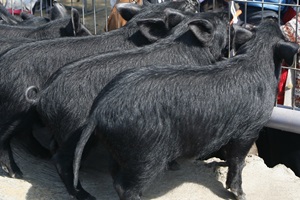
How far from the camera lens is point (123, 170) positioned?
3971mm

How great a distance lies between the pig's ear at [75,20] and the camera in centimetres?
534

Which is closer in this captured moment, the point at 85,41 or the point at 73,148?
the point at 73,148

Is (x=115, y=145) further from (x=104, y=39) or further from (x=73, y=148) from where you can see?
(x=104, y=39)

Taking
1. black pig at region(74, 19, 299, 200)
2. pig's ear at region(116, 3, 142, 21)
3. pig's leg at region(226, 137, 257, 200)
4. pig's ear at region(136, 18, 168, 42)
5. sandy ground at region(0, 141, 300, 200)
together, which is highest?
pig's ear at region(116, 3, 142, 21)

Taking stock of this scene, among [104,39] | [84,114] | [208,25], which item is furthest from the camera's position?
[104,39]

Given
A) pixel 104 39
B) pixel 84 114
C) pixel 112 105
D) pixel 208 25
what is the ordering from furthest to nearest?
1. pixel 104 39
2. pixel 208 25
3. pixel 84 114
4. pixel 112 105

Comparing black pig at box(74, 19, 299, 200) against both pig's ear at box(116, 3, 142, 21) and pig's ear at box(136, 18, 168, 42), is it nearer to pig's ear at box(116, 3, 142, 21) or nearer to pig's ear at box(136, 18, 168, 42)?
pig's ear at box(136, 18, 168, 42)

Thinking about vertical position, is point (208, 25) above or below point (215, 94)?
above

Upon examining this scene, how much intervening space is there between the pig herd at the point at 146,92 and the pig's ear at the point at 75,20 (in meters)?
0.48

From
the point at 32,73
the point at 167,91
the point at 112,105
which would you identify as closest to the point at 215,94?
the point at 167,91

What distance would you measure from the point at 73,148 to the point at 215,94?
0.95 m

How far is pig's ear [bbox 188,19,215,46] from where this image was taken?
4516 millimetres

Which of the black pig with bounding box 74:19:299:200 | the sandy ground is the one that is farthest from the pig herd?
the sandy ground

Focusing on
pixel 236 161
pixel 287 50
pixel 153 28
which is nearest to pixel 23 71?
pixel 153 28
